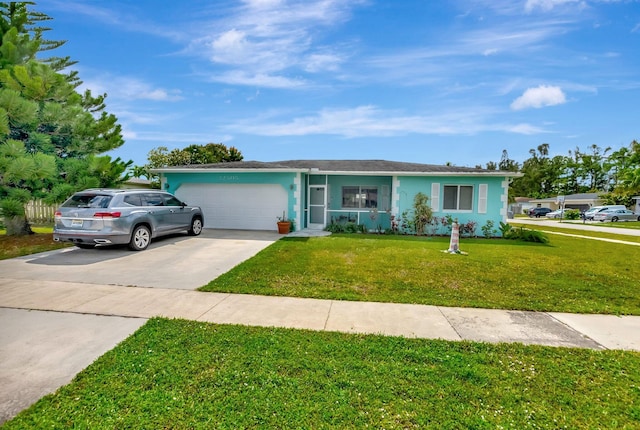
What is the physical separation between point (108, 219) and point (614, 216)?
42.2 metres

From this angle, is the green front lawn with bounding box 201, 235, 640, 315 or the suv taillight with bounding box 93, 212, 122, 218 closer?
the green front lawn with bounding box 201, 235, 640, 315

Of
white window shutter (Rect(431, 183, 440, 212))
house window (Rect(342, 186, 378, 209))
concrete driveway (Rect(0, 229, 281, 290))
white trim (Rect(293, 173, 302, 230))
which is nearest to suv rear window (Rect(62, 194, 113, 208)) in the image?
concrete driveway (Rect(0, 229, 281, 290))

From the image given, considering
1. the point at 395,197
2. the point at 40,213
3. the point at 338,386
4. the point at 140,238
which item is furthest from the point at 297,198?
the point at 40,213

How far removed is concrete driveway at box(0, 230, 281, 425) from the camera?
2.80 meters

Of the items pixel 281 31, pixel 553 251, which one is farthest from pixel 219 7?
pixel 553 251

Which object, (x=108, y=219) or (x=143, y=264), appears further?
(x=108, y=219)

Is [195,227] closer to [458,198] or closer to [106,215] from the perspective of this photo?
[106,215]

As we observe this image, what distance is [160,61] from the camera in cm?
1141

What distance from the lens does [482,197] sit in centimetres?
1352

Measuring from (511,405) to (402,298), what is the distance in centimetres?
270

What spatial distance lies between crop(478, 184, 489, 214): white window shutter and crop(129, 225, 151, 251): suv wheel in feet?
43.4

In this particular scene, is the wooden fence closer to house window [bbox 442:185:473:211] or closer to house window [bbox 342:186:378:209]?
house window [bbox 342:186:378:209]

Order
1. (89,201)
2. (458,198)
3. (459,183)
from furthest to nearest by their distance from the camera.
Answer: (458,198) → (459,183) → (89,201)

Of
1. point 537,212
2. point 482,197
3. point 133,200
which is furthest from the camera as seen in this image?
point 537,212
